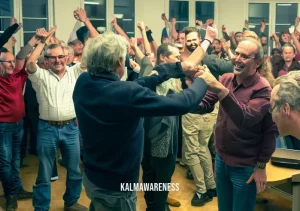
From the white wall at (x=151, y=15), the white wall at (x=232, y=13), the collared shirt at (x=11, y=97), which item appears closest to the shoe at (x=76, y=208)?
the collared shirt at (x=11, y=97)

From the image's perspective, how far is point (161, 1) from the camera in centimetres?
938

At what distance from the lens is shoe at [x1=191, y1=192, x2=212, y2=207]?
4.06 metres

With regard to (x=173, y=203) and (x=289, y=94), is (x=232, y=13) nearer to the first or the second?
(x=173, y=203)

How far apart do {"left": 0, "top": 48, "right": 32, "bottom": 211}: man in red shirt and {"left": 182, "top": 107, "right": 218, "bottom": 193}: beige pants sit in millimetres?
1573

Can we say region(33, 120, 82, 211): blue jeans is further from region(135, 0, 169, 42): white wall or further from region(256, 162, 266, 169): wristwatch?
region(135, 0, 169, 42): white wall

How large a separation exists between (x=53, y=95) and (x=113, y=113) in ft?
5.71

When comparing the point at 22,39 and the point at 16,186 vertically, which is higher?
the point at 22,39

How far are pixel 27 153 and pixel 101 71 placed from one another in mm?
3951

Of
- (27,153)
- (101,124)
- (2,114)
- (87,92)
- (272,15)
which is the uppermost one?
(272,15)

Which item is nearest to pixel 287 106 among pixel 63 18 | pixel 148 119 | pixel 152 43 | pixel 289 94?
pixel 289 94

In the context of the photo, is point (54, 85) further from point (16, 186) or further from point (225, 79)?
point (225, 79)

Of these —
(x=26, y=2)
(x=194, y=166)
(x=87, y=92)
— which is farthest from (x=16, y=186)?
(x=26, y=2)

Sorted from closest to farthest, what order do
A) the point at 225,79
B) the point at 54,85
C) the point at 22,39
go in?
the point at 225,79, the point at 54,85, the point at 22,39

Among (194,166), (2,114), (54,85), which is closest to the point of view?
(54,85)
